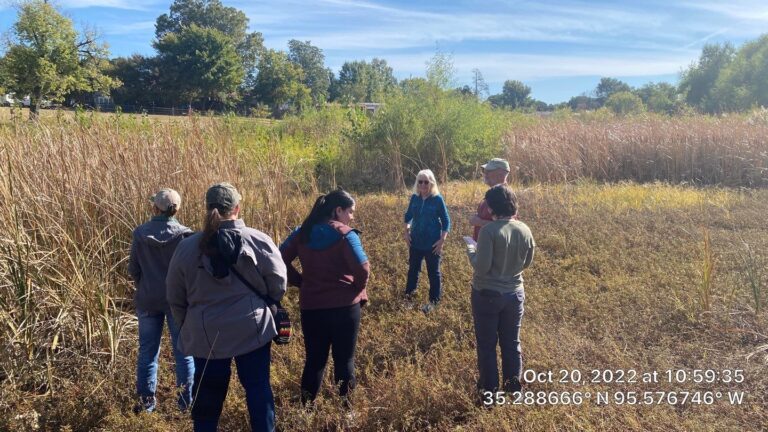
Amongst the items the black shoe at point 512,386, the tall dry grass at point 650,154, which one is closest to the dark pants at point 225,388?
the black shoe at point 512,386

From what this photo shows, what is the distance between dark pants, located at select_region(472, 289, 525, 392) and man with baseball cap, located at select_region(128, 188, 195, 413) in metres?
1.98

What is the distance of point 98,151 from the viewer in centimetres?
461

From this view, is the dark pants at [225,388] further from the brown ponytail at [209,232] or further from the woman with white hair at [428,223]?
the woman with white hair at [428,223]

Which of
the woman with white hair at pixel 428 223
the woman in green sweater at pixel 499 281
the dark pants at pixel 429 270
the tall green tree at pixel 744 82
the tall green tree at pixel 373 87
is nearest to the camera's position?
the woman in green sweater at pixel 499 281

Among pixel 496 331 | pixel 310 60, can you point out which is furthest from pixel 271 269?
pixel 310 60

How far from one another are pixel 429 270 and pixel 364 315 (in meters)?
0.81

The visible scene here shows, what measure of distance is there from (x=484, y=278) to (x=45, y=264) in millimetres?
3313

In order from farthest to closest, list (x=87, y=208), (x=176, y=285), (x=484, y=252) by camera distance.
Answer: (x=87, y=208) → (x=484, y=252) → (x=176, y=285)

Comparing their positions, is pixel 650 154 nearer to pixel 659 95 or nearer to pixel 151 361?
pixel 151 361

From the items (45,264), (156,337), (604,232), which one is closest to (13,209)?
(45,264)

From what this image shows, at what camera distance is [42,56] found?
2123 cm

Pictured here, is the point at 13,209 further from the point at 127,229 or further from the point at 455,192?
the point at 455,192

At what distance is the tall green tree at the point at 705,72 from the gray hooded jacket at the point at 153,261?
50184 mm

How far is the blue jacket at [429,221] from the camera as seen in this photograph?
4539mm
